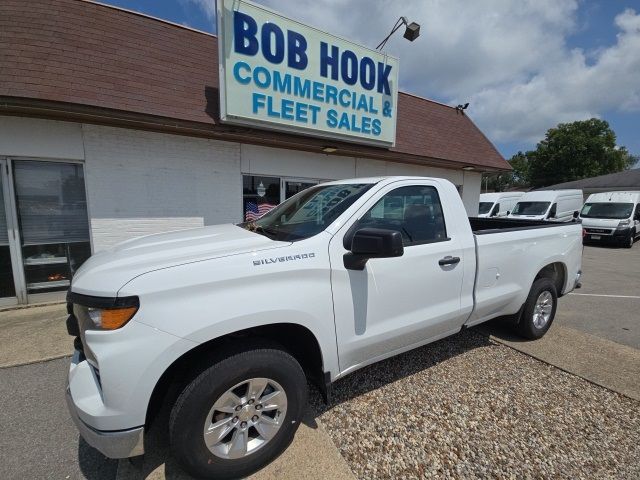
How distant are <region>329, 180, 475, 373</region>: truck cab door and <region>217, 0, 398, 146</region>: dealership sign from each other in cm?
449

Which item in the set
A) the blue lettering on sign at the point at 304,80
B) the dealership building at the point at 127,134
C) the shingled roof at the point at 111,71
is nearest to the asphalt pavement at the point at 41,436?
the dealership building at the point at 127,134

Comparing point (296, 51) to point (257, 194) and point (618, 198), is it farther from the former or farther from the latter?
point (618, 198)

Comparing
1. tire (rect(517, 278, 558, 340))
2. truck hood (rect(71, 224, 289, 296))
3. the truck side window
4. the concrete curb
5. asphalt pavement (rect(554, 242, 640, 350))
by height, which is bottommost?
asphalt pavement (rect(554, 242, 640, 350))

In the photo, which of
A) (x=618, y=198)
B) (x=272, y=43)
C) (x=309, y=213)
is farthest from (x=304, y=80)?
(x=618, y=198)

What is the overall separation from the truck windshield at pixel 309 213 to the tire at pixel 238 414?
0.88 meters

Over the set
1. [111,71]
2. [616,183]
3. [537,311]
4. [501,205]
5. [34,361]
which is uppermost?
[111,71]

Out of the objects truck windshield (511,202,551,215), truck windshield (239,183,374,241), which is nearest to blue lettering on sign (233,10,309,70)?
truck windshield (239,183,374,241)

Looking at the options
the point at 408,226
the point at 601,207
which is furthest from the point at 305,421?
the point at 601,207

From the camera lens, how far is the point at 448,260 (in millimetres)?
2797

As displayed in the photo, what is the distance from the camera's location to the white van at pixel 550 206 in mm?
14273

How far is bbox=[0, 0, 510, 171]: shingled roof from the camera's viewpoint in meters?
4.84

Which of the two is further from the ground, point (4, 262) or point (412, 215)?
point (412, 215)

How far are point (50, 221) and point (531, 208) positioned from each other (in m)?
17.2

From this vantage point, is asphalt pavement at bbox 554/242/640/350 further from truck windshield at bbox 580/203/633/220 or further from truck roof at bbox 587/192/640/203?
truck roof at bbox 587/192/640/203
